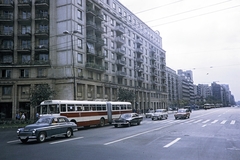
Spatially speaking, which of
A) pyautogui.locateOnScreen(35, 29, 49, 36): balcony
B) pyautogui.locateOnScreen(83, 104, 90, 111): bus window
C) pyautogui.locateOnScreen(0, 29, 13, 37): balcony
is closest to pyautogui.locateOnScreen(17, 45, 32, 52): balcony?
pyautogui.locateOnScreen(0, 29, 13, 37): balcony

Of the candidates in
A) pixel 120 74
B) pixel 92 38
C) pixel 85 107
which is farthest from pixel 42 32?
pixel 85 107

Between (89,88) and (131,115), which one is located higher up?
(89,88)

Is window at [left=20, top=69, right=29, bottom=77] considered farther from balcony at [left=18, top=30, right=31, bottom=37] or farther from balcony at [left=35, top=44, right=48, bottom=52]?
balcony at [left=18, top=30, right=31, bottom=37]

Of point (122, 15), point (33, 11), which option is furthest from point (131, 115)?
point (122, 15)

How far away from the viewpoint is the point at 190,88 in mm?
168750

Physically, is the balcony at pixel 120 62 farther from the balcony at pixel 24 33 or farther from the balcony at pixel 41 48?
the balcony at pixel 24 33

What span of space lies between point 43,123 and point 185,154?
30.7 ft

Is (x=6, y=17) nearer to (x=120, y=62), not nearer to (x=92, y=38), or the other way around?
(x=92, y=38)

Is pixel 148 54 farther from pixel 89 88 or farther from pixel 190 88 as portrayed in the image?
pixel 190 88

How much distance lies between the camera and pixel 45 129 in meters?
14.7

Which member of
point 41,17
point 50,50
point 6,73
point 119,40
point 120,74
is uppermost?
point 41,17

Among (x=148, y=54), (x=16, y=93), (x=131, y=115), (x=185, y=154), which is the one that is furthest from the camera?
(x=148, y=54)

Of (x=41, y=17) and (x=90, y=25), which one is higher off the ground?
(x=41, y=17)

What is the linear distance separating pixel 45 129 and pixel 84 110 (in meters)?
9.89
